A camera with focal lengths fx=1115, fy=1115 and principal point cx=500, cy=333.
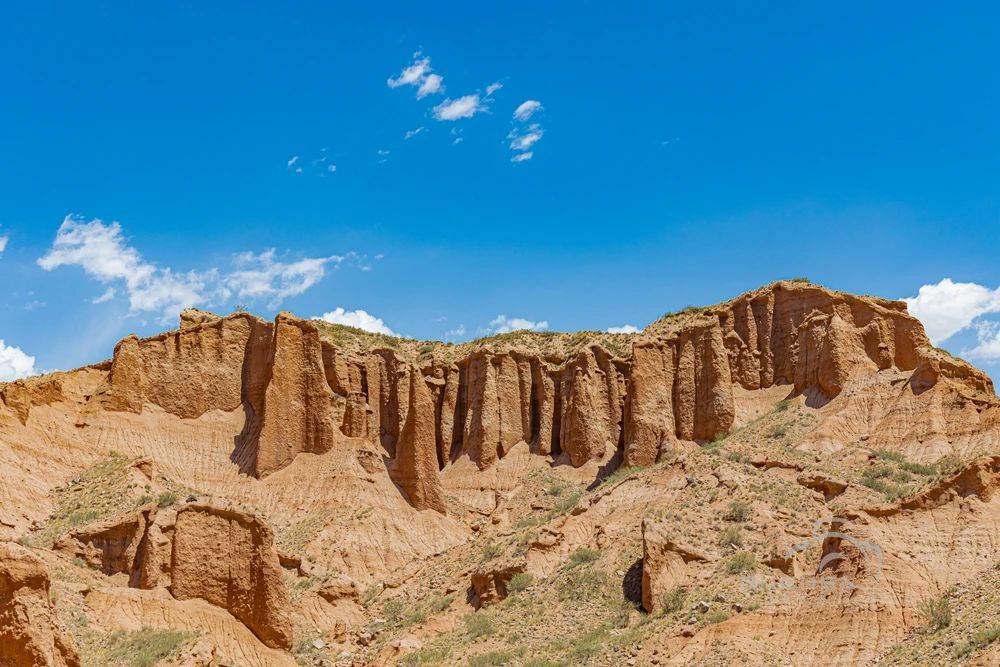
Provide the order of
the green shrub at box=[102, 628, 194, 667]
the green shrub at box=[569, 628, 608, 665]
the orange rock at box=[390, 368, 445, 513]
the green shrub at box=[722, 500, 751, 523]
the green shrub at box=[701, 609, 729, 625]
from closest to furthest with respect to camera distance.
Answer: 1. the green shrub at box=[102, 628, 194, 667]
2. the green shrub at box=[701, 609, 729, 625]
3. the green shrub at box=[569, 628, 608, 665]
4. the green shrub at box=[722, 500, 751, 523]
5. the orange rock at box=[390, 368, 445, 513]

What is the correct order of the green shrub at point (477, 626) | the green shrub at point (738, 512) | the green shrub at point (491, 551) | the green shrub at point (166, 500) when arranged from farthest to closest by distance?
the green shrub at point (491, 551)
the green shrub at point (738, 512)
the green shrub at point (166, 500)
the green shrub at point (477, 626)

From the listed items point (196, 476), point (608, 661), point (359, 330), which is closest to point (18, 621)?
point (608, 661)

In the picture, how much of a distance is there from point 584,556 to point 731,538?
6.75 meters

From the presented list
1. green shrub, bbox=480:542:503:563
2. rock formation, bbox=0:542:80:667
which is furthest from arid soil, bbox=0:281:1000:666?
green shrub, bbox=480:542:503:563

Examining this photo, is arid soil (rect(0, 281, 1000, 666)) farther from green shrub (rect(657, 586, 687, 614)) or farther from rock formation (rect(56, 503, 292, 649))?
green shrub (rect(657, 586, 687, 614))

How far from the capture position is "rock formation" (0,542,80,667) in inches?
852

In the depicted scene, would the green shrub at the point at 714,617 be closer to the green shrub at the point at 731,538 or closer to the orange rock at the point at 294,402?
the green shrub at the point at 731,538

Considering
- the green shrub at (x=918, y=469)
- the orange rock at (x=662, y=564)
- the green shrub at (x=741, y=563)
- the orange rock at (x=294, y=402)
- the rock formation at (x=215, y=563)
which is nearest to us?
the green shrub at (x=741, y=563)

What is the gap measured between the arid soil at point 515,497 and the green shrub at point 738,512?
0.32 ft

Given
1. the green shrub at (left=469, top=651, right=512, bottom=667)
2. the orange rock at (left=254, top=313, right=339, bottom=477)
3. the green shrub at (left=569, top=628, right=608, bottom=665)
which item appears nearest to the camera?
the green shrub at (left=569, top=628, right=608, bottom=665)

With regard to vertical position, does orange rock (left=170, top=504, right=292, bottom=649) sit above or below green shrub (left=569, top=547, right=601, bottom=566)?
above

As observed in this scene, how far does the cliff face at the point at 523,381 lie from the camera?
5756 cm

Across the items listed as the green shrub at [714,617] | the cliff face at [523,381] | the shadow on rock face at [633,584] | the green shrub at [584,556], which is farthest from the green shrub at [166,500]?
the green shrub at [714,617]

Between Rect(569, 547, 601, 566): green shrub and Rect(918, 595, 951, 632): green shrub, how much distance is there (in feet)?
48.0
